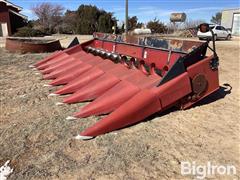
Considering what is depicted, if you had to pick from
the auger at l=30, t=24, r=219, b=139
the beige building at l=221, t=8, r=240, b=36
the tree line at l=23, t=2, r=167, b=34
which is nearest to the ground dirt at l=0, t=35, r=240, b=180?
the auger at l=30, t=24, r=219, b=139

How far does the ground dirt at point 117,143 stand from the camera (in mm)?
2836

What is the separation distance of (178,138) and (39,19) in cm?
3924

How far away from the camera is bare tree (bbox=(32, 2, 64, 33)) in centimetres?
3781

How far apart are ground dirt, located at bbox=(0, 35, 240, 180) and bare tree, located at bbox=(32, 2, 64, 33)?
33.8 metres

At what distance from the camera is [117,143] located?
3277 millimetres

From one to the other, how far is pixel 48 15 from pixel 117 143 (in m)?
38.9

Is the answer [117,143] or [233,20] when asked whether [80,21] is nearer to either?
[233,20]

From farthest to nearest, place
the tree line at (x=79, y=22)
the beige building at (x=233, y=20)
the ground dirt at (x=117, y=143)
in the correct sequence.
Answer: the beige building at (x=233, y=20), the tree line at (x=79, y=22), the ground dirt at (x=117, y=143)

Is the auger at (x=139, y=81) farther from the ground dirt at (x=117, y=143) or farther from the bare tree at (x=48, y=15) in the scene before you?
the bare tree at (x=48, y=15)

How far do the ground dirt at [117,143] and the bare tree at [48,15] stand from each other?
33.8 meters

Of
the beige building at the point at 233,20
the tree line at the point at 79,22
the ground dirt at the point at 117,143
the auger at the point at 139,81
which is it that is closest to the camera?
the ground dirt at the point at 117,143

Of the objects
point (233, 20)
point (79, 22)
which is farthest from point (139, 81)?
point (233, 20)

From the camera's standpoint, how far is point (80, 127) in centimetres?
370

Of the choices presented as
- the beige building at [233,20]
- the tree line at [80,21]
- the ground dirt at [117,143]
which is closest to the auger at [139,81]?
the ground dirt at [117,143]
